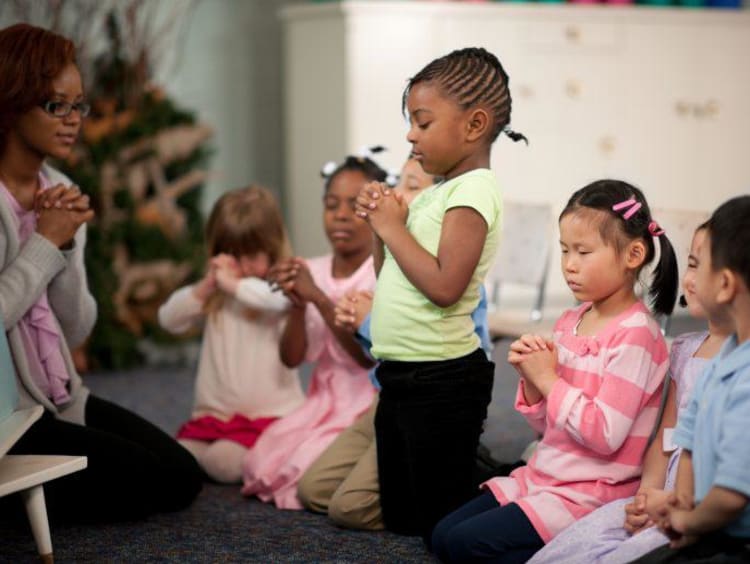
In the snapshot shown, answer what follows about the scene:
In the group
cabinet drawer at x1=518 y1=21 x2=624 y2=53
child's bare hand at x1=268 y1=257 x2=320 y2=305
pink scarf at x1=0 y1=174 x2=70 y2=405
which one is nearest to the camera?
pink scarf at x1=0 y1=174 x2=70 y2=405

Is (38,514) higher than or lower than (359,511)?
higher

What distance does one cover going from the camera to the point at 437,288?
2.23 metres

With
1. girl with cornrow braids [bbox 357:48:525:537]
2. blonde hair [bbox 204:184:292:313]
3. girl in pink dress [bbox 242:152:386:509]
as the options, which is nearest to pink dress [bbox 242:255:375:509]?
girl in pink dress [bbox 242:152:386:509]

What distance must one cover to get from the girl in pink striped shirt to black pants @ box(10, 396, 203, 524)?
76 cm

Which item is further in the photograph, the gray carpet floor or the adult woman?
the adult woman

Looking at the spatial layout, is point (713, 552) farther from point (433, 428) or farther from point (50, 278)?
point (50, 278)

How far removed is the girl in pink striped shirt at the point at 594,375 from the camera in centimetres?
204

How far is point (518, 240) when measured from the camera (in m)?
3.48

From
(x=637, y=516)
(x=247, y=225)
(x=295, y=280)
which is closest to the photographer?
(x=637, y=516)

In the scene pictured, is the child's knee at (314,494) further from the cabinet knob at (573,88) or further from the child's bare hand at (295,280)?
the cabinet knob at (573,88)

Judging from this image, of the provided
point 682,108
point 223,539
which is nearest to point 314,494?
point 223,539

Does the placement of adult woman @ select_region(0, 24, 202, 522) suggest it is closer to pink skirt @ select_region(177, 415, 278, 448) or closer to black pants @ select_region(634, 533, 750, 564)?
pink skirt @ select_region(177, 415, 278, 448)

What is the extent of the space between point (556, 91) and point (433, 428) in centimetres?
290

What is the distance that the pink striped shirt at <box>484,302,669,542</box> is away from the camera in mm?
2031
